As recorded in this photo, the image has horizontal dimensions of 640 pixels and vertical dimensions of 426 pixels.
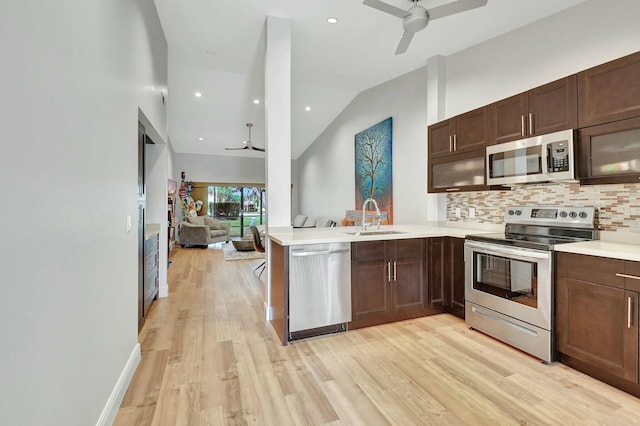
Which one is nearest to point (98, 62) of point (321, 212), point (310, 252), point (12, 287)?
point (12, 287)

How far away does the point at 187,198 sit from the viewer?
31.1 ft

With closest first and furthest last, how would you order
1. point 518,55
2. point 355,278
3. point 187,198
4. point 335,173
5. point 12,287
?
point 12,287
point 355,278
point 518,55
point 335,173
point 187,198

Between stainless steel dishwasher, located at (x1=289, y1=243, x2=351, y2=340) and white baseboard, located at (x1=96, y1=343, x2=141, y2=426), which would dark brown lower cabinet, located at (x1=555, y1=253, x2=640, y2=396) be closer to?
stainless steel dishwasher, located at (x1=289, y1=243, x2=351, y2=340)

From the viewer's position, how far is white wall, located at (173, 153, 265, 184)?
9469mm

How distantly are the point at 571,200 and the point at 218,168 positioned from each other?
9.06 meters

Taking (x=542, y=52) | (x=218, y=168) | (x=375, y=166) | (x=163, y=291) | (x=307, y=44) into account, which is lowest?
(x=163, y=291)

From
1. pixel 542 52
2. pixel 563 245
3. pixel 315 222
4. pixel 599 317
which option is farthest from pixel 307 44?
pixel 315 222

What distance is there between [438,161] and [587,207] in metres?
1.53

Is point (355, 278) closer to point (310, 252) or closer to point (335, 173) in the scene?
point (310, 252)

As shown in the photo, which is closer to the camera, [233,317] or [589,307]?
[589,307]

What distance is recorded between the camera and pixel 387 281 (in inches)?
119

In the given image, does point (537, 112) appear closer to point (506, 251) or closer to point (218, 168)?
point (506, 251)

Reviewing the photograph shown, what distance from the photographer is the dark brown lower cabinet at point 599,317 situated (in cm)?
188

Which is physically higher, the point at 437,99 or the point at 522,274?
the point at 437,99
